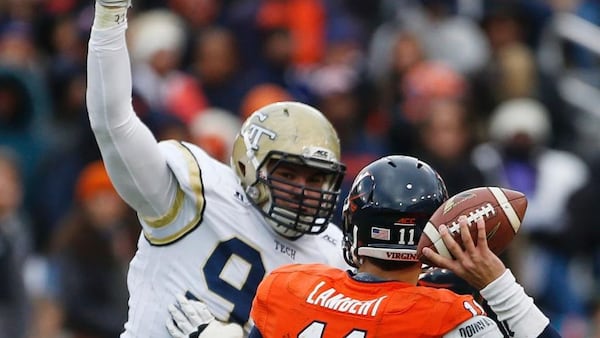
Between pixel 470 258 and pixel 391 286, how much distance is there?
27 centimetres

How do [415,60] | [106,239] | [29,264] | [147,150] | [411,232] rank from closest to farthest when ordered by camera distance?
[411,232] → [147,150] → [106,239] → [29,264] → [415,60]

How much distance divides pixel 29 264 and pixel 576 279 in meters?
3.59

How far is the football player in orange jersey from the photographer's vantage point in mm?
3936

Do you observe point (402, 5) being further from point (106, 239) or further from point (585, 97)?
point (106, 239)

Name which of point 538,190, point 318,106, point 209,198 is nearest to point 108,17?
point 209,198

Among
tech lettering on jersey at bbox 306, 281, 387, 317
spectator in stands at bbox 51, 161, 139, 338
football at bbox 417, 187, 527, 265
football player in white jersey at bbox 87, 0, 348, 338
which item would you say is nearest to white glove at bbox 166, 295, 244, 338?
football player in white jersey at bbox 87, 0, 348, 338

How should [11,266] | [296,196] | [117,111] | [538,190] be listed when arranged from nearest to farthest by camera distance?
[117,111] → [296,196] → [11,266] → [538,190]

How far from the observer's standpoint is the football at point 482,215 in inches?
154

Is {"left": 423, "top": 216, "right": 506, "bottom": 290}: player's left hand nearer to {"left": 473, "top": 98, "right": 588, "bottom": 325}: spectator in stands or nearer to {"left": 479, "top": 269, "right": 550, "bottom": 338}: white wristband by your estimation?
{"left": 479, "top": 269, "right": 550, "bottom": 338}: white wristband

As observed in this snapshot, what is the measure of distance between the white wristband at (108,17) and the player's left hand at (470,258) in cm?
136

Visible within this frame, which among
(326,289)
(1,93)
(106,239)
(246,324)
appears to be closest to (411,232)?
(326,289)

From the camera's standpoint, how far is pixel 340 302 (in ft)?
13.3

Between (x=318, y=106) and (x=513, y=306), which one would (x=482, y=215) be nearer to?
(x=513, y=306)

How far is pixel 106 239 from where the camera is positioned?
8211mm
